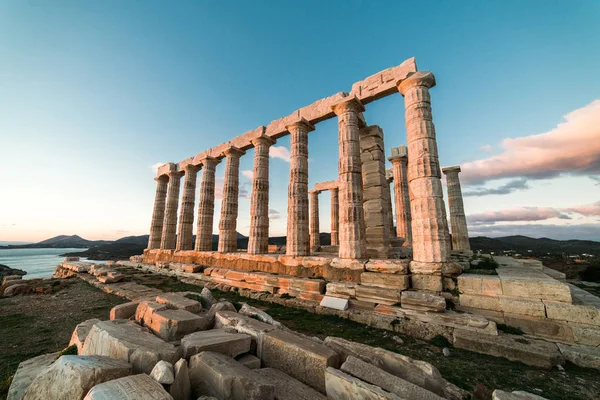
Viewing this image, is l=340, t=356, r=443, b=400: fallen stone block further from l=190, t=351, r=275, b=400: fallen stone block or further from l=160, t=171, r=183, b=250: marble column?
l=160, t=171, r=183, b=250: marble column

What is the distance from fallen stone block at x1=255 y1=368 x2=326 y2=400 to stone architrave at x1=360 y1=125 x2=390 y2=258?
8732 millimetres

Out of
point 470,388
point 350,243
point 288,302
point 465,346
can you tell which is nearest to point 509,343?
point 465,346

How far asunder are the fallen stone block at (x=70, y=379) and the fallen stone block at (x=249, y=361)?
1.57 metres

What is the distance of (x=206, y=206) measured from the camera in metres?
18.1

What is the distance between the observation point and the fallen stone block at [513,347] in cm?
483

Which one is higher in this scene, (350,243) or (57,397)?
(350,243)

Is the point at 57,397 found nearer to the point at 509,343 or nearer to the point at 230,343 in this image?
the point at 230,343

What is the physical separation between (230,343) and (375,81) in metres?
11.6

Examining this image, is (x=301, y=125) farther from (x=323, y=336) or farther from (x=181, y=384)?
(x=181, y=384)

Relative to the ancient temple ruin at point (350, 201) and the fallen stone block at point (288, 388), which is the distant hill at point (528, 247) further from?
the fallen stone block at point (288, 388)

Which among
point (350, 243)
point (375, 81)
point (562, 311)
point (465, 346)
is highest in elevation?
point (375, 81)

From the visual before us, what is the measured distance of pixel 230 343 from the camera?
360 centimetres

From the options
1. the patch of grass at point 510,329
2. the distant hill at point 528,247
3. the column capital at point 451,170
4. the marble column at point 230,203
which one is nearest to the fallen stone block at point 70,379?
the patch of grass at point 510,329

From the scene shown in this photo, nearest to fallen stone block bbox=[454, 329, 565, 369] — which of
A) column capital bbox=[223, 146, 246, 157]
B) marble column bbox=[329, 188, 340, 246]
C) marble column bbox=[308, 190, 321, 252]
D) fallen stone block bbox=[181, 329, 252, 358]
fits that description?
fallen stone block bbox=[181, 329, 252, 358]
